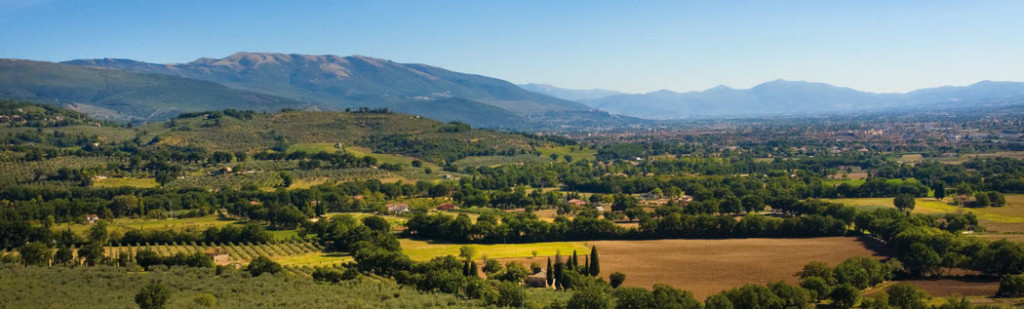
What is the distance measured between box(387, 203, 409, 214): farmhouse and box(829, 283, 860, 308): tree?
44.5 meters

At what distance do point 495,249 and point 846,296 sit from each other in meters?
24.5

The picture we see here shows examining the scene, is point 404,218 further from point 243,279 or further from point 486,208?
point 243,279

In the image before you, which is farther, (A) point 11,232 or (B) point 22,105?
(B) point 22,105

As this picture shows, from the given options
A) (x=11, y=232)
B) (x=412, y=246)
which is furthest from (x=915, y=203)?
(x=11, y=232)

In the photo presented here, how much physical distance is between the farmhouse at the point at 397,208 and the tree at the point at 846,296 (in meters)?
44.5

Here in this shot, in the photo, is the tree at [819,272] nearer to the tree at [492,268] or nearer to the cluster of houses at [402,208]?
the tree at [492,268]

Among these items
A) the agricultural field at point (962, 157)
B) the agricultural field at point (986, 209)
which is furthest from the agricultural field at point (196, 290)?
the agricultural field at point (962, 157)

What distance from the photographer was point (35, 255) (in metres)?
41.7

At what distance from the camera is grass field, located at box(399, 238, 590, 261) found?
159 ft

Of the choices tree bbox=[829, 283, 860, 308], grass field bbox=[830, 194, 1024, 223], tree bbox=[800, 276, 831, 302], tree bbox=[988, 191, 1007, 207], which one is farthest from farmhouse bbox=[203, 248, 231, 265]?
tree bbox=[988, 191, 1007, 207]

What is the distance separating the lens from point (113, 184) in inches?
3093

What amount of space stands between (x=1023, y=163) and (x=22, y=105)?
16770cm

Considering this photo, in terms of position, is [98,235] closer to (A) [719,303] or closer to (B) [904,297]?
(A) [719,303]

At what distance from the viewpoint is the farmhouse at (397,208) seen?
69.6m
